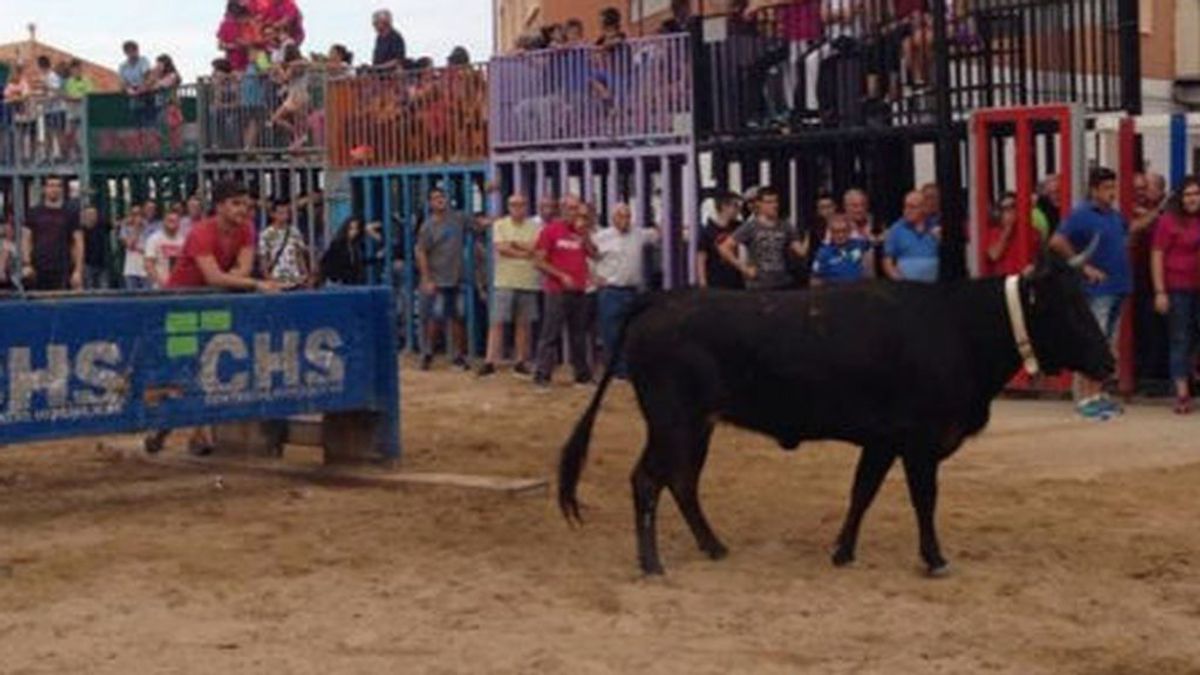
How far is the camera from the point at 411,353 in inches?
878

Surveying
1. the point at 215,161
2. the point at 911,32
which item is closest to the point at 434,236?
the point at 911,32

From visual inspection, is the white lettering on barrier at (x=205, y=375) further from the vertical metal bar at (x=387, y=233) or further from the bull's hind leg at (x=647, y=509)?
the vertical metal bar at (x=387, y=233)

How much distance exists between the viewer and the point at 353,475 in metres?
12.4

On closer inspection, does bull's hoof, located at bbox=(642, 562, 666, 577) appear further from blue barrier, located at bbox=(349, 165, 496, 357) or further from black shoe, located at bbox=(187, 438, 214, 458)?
blue barrier, located at bbox=(349, 165, 496, 357)

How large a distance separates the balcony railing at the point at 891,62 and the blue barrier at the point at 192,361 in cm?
590

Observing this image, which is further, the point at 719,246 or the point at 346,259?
the point at 346,259

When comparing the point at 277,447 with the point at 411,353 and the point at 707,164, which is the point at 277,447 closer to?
the point at 707,164

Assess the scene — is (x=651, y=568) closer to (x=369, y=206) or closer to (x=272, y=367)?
(x=272, y=367)

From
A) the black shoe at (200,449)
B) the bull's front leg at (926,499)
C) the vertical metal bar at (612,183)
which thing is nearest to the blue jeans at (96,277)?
the vertical metal bar at (612,183)

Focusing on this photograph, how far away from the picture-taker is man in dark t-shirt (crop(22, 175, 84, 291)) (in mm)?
18938

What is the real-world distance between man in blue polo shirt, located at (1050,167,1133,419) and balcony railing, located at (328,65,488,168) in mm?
8151

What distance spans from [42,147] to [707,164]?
1311 cm

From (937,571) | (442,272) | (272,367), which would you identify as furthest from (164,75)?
(937,571)

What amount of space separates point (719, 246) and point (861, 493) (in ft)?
24.9
